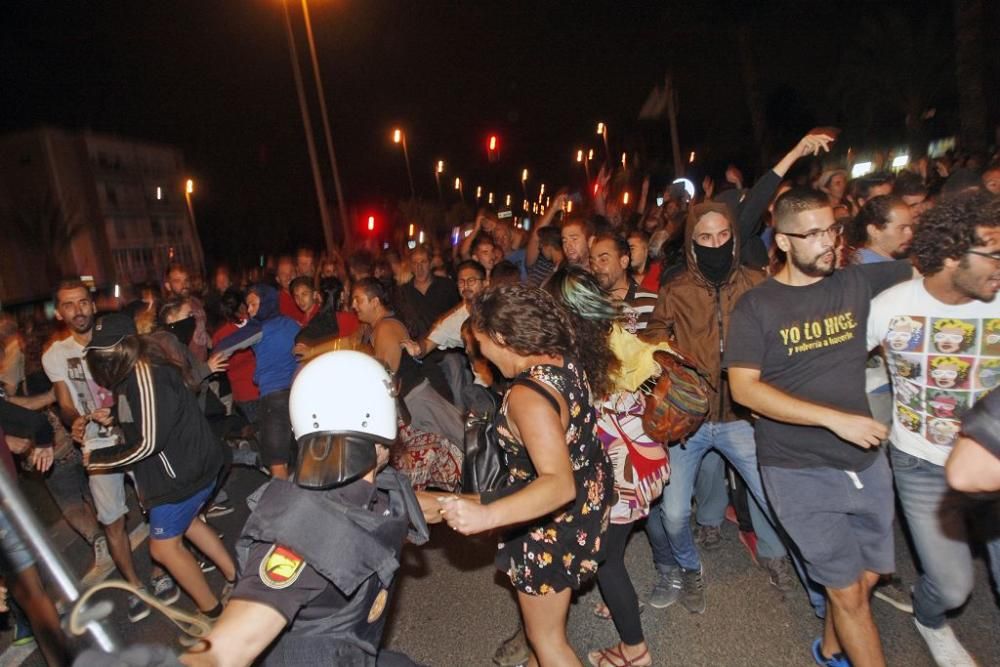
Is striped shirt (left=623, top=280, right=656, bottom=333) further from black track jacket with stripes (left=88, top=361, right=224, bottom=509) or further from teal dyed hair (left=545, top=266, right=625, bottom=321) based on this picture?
black track jacket with stripes (left=88, top=361, right=224, bottom=509)

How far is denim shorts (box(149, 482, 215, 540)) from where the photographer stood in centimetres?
410

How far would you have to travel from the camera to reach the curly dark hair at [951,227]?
2717 mm

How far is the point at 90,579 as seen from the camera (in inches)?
213

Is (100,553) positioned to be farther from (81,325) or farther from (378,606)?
(378,606)

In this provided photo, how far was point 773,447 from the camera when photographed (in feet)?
10.1

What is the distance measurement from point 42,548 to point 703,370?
3237 mm

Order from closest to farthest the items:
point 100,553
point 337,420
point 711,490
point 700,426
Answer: point 337,420, point 700,426, point 711,490, point 100,553

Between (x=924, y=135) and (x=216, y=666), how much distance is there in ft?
132

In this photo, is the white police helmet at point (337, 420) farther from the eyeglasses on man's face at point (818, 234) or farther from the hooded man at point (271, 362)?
the hooded man at point (271, 362)

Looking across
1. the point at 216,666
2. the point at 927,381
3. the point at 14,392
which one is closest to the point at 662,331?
the point at 927,381

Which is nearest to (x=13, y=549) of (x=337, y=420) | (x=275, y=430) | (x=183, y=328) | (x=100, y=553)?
(x=337, y=420)

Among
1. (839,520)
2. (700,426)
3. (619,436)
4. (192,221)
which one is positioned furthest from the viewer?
(192,221)

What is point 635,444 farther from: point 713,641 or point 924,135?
point 924,135

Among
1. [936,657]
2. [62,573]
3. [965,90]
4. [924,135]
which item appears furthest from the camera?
[924,135]
